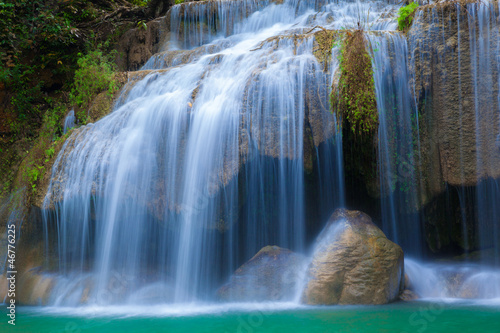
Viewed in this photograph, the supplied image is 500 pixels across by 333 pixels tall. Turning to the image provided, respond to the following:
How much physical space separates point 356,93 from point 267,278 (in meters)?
3.23

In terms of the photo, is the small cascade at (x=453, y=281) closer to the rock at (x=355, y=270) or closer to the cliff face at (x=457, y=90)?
the rock at (x=355, y=270)

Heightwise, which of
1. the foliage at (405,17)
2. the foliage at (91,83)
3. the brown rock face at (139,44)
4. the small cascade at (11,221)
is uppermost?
the brown rock face at (139,44)

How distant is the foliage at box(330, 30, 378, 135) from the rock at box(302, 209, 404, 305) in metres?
1.68

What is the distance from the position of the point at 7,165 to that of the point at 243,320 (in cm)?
773

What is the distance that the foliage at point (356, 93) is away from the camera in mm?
6141

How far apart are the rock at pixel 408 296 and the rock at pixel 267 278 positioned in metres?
1.50

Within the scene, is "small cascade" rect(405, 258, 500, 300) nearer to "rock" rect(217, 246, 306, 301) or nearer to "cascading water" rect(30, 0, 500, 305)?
"cascading water" rect(30, 0, 500, 305)

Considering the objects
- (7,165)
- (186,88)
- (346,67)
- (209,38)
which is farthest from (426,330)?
(209,38)

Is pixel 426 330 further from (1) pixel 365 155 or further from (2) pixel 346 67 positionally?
(2) pixel 346 67

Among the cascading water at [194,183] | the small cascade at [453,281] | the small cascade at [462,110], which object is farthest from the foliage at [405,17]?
the small cascade at [453,281]

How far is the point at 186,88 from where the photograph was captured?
26.2 feet

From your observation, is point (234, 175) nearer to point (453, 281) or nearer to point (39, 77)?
point (453, 281)

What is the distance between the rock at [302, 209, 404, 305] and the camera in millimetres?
5406

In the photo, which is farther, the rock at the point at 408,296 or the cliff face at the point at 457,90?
the cliff face at the point at 457,90
